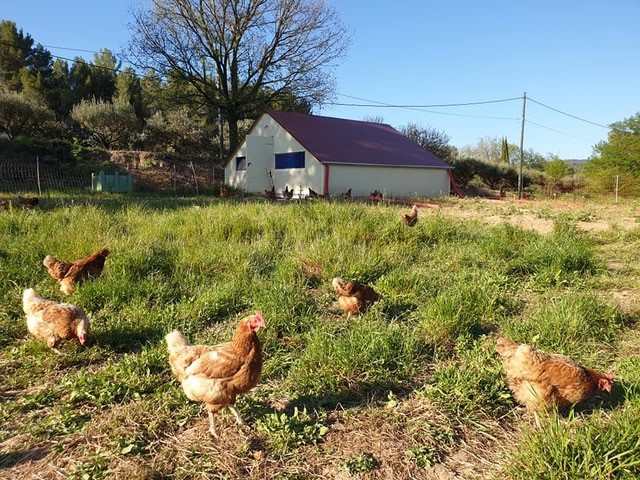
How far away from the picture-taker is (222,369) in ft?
→ 8.65

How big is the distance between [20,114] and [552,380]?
31757mm

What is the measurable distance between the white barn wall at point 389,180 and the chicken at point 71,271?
15.5 meters

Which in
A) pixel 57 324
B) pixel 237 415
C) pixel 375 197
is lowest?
pixel 237 415

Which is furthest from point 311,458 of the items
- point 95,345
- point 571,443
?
point 95,345

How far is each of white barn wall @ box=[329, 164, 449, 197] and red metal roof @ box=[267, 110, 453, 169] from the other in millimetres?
364

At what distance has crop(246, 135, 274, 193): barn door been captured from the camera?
22.8m

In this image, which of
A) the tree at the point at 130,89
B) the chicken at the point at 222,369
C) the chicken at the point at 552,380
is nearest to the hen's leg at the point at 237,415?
the chicken at the point at 222,369

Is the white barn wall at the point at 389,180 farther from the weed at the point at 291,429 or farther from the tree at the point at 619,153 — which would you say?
the weed at the point at 291,429

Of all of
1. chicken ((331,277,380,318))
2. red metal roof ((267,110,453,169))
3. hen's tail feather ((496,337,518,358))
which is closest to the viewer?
hen's tail feather ((496,337,518,358))

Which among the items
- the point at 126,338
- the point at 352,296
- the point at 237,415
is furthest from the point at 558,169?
the point at 237,415

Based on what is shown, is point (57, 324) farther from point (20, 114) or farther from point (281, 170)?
point (20, 114)

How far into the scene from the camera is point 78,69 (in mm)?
36500

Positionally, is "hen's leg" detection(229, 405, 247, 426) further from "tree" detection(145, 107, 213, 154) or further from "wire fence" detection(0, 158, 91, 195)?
"tree" detection(145, 107, 213, 154)

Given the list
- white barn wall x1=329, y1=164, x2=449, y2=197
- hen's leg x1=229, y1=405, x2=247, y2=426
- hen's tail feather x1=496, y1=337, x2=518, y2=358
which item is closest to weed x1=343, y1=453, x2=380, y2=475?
hen's leg x1=229, y1=405, x2=247, y2=426
